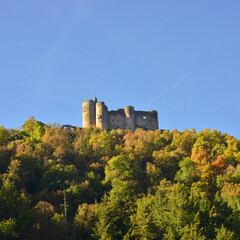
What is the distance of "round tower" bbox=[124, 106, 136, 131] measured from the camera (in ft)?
266

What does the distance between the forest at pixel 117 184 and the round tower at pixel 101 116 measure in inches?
112

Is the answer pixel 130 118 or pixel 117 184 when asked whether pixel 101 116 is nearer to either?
pixel 130 118

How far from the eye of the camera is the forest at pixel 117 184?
4084 cm

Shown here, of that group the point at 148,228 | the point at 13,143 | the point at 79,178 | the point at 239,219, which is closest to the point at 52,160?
the point at 79,178

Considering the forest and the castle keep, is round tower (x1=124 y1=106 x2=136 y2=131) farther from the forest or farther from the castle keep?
the forest

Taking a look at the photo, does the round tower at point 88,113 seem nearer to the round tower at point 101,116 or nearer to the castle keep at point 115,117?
the castle keep at point 115,117

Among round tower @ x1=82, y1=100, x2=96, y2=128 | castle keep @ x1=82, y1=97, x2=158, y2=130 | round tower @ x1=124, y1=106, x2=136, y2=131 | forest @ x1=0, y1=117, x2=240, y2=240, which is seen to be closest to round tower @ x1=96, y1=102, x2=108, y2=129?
castle keep @ x1=82, y1=97, x2=158, y2=130

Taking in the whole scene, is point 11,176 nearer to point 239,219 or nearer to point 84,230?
point 84,230

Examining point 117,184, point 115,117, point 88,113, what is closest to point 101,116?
point 88,113

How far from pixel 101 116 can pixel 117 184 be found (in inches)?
1183

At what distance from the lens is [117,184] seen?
50406 mm

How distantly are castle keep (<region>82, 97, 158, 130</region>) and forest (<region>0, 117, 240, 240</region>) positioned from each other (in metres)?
3.41

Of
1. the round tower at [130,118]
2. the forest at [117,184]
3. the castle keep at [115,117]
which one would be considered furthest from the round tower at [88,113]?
the round tower at [130,118]

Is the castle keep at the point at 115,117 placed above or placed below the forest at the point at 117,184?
above
